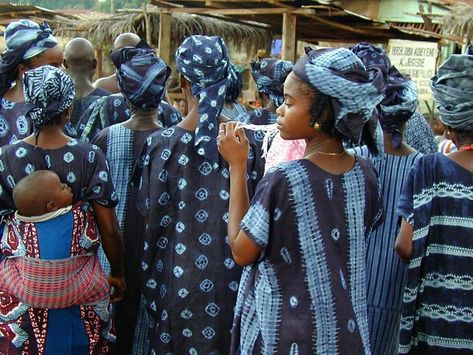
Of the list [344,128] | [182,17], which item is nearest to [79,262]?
[344,128]

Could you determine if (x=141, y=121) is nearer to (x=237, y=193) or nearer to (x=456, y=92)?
(x=237, y=193)

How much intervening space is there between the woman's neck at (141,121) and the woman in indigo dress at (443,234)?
61.8 inches

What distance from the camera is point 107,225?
3211mm

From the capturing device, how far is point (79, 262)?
3027 mm

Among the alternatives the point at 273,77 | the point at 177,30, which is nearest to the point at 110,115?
the point at 273,77

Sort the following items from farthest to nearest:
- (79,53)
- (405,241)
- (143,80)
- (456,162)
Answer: (79,53) → (143,80) → (405,241) → (456,162)

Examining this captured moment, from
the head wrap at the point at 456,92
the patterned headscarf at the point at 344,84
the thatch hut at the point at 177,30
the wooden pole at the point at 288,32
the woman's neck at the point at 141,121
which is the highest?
the patterned headscarf at the point at 344,84

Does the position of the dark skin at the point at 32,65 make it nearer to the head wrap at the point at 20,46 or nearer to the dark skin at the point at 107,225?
the head wrap at the point at 20,46

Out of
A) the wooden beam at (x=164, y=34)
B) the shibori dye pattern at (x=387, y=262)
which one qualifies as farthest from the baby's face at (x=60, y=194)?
the wooden beam at (x=164, y=34)

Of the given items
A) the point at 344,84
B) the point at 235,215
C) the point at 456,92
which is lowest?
the point at 235,215

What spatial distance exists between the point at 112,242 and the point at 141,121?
2.92 feet

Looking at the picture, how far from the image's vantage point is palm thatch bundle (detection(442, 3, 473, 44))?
29.3 ft

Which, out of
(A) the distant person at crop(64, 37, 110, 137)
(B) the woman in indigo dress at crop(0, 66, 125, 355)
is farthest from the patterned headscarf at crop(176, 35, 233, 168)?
(A) the distant person at crop(64, 37, 110, 137)

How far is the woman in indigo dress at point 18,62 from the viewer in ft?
12.9
